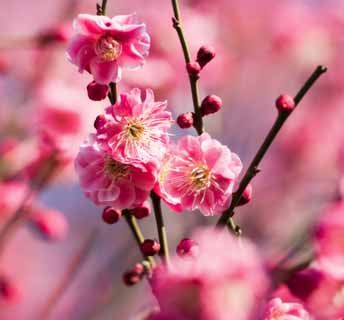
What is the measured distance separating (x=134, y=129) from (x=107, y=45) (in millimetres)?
99

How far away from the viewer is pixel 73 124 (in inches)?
66.7

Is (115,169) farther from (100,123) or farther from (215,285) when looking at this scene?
(215,285)

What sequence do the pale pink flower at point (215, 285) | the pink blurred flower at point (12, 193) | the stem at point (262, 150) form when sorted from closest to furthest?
1. the pale pink flower at point (215, 285)
2. the stem at point (262, 150)
3. the pink blurred flower at point (12, 193)

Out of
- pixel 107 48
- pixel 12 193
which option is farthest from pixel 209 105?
pixel 12 193

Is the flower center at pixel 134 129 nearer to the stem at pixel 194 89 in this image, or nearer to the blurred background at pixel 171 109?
the stem at pixel 194 89

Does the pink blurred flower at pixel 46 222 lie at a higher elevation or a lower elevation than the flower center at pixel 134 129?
lower

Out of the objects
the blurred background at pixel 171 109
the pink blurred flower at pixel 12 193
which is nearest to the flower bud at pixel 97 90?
the blurred background at pixel 171 109

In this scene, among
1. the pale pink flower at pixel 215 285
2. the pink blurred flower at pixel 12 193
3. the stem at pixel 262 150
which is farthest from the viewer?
the pink blurred flower at pixel 12 193

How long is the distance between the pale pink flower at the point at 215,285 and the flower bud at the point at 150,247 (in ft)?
0.23

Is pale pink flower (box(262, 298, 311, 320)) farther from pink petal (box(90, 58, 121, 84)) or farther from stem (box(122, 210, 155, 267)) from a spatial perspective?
pink petal (box(90, 58, 121, 84))

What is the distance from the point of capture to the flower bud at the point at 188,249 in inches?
31.4

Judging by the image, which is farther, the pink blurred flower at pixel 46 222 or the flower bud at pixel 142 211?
the pink blurred flower at pixel 46 222

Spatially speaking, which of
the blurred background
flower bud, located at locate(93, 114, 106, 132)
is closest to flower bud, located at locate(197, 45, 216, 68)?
flower bud, located at locate(93, 114, 106, 132)

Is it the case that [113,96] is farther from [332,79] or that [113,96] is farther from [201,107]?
[332,79]
